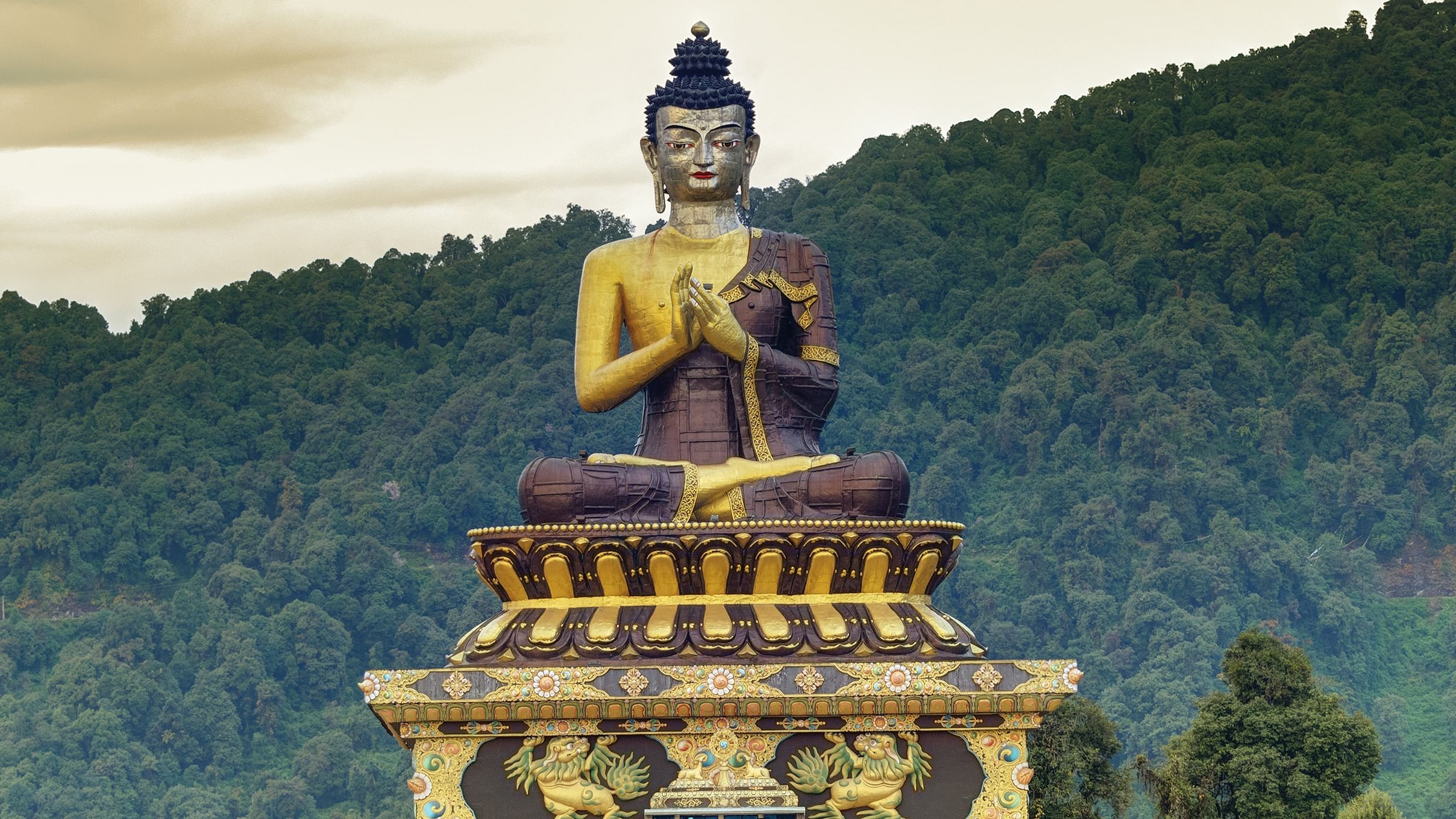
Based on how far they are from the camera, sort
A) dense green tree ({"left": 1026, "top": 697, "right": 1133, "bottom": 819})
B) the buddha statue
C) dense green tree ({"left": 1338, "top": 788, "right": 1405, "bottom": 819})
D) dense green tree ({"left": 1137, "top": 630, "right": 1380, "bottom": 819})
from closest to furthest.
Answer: the buddha statue < dense green tree ({"left": 1026, "top": 697, "right": 1133, "bottom": 819}) < dense green tree ({"left": 1137, "top": 630, "right": 1380, "bottom": 819}) < dense green tree ({"left": 1338, "top": 788, "right": 1405, "bottom": 819})

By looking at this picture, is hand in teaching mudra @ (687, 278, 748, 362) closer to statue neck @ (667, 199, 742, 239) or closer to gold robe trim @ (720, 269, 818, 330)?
gold robe trim @ (720, 269, 818, 330)

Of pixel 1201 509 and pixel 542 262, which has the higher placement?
pixel 542 262

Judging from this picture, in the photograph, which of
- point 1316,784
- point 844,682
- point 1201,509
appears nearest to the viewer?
point 844,682

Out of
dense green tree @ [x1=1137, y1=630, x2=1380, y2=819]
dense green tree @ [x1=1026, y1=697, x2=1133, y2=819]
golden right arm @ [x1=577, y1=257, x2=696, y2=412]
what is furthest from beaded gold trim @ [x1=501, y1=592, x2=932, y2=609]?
dense green tree @ [x1=1137, y1=630, x2=1380, y2=819]

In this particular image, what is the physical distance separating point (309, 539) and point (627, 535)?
210ft

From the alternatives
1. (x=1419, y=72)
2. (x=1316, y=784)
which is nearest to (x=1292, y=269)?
(x=1419, y=72)

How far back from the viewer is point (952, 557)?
39.5 ft

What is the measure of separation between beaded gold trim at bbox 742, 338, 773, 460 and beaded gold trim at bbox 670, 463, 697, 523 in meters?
0.47

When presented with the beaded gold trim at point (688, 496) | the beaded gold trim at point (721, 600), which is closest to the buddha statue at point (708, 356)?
the beaded gold trim at point (688, 496)

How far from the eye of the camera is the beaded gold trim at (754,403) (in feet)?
42.4

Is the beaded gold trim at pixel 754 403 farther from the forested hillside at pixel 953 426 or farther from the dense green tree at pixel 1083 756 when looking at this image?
the forested hillside at pixel 953 426

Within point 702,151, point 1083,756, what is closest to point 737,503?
point 702,151

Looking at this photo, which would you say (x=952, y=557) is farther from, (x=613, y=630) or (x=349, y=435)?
(x=349, y=435)

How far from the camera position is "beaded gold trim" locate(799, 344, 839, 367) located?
13.3 meters
